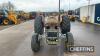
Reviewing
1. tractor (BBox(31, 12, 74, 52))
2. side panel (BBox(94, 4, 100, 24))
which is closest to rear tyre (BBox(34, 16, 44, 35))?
tractor (BBox(31, 12, 74, 52))

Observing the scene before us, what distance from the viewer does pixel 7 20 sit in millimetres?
35969

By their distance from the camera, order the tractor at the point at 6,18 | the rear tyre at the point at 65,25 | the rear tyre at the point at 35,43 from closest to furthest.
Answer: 1. the rear tyre at the point at 35,43
2. the rear tyre at the point at 65,25
3. the tractor at the point at 6,18

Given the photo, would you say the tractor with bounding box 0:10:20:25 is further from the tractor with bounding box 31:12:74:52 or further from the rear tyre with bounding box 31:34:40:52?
the rear tyre with bounding box 31:34:40:52

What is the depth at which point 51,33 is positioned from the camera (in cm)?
994

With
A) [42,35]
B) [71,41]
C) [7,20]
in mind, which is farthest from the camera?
[7,20]

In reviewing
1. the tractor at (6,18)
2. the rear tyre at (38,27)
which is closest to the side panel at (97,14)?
the tractor at (6,18)

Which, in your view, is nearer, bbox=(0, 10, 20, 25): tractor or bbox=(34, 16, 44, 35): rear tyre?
bbox=(34, 16, 44, 35): rear tyre

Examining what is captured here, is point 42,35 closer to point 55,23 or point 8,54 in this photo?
point 55,23

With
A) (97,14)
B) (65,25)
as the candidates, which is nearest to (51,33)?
(65,25)

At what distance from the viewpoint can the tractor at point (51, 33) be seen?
984 centimetres

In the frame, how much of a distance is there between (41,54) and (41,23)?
2.11 metres

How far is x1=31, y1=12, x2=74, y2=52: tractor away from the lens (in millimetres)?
9844

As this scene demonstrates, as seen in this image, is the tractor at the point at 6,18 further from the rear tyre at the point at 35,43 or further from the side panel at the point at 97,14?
the rear tyre at the point at 35,43

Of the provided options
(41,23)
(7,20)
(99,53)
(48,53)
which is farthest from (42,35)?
(7,20)
